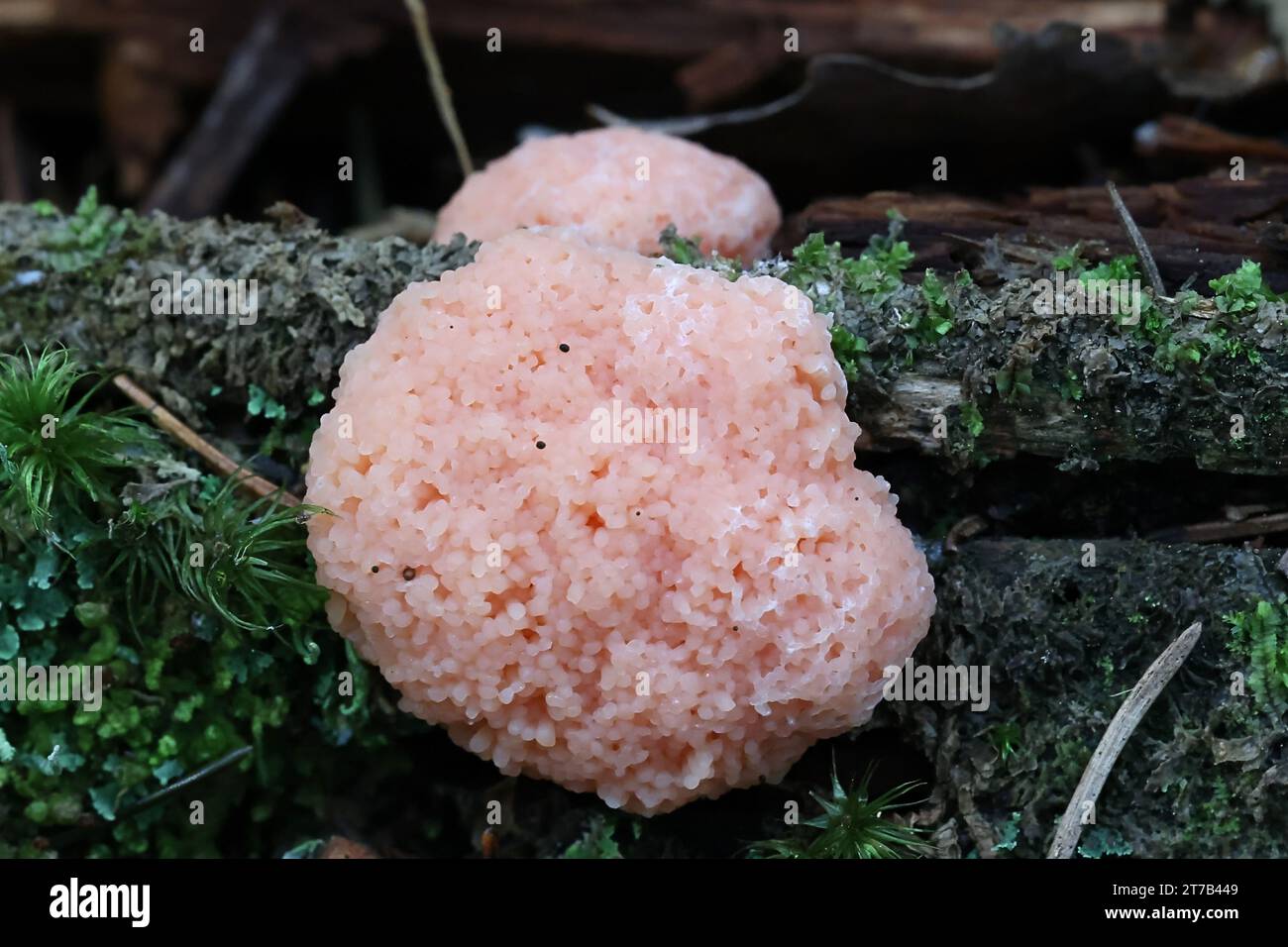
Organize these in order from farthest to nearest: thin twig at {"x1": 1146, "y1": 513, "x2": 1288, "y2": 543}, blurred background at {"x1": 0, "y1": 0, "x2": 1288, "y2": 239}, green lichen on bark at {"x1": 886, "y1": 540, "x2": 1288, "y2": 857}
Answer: blurred background at {"x1": 0, "y1": 0, "x2": 1288, "y2": 239} < thin twig at {"x1": 1146, "y1": 513, "x2": 1288, "y2": 543} < green lichen on bark at {"x1": 886, "y1": 540, "x2": 1288, "y2": 857}

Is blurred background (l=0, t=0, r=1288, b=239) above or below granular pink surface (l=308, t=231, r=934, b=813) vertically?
above

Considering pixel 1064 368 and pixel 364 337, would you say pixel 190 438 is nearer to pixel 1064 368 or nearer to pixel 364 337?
pixel 364 337

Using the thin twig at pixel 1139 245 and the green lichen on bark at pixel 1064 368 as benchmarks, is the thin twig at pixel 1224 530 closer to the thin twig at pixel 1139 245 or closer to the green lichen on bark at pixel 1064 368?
the green lichen on bark at pixel 1064 368

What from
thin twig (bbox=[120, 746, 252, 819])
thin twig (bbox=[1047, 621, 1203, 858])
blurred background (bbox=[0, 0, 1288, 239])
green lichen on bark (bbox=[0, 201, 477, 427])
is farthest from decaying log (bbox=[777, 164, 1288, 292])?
thin twig (bbox=[120, 746, 252, 819])

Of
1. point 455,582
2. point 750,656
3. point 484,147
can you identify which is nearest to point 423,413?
point 455,582

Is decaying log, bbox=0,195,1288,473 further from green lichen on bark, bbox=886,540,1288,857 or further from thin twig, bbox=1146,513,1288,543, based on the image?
green lichen on bark, bbox=886,540,1288,857

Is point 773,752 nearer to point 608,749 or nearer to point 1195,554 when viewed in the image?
point 608,749

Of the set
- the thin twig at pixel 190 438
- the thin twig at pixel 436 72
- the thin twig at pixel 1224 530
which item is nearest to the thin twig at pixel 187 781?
the thin twig at pixel 190 438
